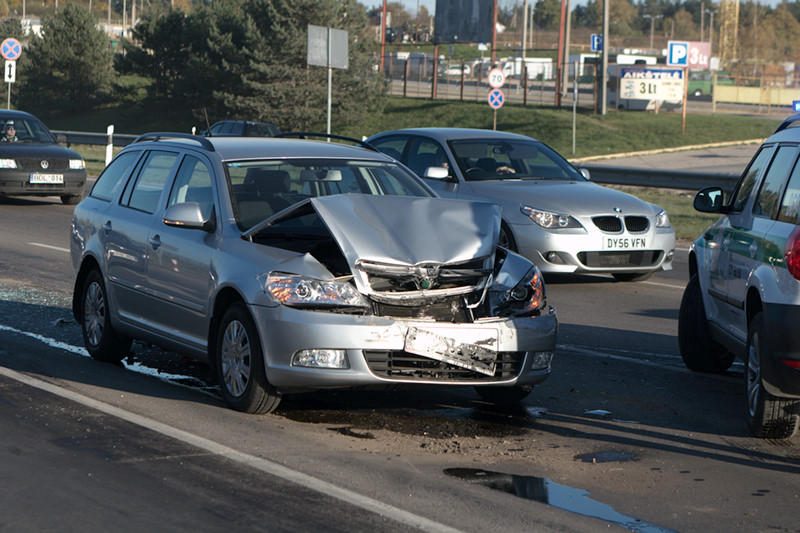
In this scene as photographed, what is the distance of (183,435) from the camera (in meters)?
7.06

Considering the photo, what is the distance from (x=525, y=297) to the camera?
777 centimetres

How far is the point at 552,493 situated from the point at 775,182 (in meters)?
2.69

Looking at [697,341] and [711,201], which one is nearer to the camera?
[711,201]

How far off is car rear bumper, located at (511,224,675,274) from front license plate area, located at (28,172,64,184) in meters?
11.9

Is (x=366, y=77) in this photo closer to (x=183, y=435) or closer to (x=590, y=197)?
(x=590, y=197)

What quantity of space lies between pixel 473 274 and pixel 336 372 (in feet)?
3.17

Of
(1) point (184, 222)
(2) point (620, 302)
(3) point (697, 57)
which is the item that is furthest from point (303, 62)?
(1) point (184, 222)

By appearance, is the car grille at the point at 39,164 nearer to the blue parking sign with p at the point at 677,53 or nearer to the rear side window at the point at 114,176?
the rear side window at the point at 114,176

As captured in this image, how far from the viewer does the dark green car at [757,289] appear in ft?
22.3

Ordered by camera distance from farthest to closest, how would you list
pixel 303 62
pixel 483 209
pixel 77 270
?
pixel 303 62, pixel 77 270, pixel 483 209

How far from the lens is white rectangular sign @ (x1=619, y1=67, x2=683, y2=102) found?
5700 cm

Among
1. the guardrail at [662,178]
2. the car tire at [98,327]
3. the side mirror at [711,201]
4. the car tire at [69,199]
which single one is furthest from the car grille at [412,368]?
the car tire at [69,199]

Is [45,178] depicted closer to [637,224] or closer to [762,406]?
[637,224]

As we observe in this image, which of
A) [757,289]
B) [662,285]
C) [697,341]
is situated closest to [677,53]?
[662,285]
